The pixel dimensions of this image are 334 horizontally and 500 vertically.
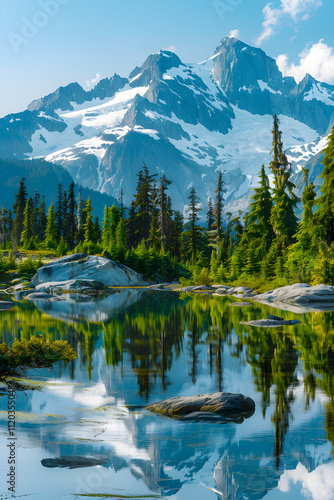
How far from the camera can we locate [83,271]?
56.6 m

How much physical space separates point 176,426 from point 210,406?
91 centimetres

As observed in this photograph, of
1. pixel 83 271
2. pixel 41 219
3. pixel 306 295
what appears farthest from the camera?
pixel 41 219

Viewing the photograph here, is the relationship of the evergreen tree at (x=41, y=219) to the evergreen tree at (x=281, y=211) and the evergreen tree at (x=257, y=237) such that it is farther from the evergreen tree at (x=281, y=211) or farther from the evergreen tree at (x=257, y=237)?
the evergreen tree at (x=281, y=211)

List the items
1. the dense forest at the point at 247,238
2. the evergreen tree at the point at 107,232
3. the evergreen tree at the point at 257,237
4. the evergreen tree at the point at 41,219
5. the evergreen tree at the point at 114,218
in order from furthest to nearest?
the evergreen tree at the point at 41,219, the evergreen tree at the point at 114,218, the evergreen tree at the point at 107,232, the evergreen tree at the point at 257,237, the dense forest at the point at 247,238

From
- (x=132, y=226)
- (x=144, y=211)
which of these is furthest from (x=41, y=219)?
(x=144, y=211)

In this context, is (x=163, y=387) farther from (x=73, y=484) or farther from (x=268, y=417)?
(x=73, y=484)

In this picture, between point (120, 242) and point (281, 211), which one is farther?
point (120, 242)

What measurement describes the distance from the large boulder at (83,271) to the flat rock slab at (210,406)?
46388 millimetres

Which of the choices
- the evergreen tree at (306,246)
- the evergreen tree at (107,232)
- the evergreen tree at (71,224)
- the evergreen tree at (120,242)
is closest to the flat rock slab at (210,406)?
the evergreen tree at (306,246)

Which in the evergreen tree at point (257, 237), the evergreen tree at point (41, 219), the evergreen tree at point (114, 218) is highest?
the evergreen tree at point (41, 219)

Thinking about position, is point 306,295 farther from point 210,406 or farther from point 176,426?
point 176,426

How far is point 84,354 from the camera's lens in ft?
48.3

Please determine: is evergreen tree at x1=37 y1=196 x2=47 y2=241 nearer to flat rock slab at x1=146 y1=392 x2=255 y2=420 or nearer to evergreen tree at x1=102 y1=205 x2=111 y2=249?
evergreen tree at x1=102 y1=205 x2=111 y2=249

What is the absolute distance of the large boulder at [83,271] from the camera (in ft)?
181
